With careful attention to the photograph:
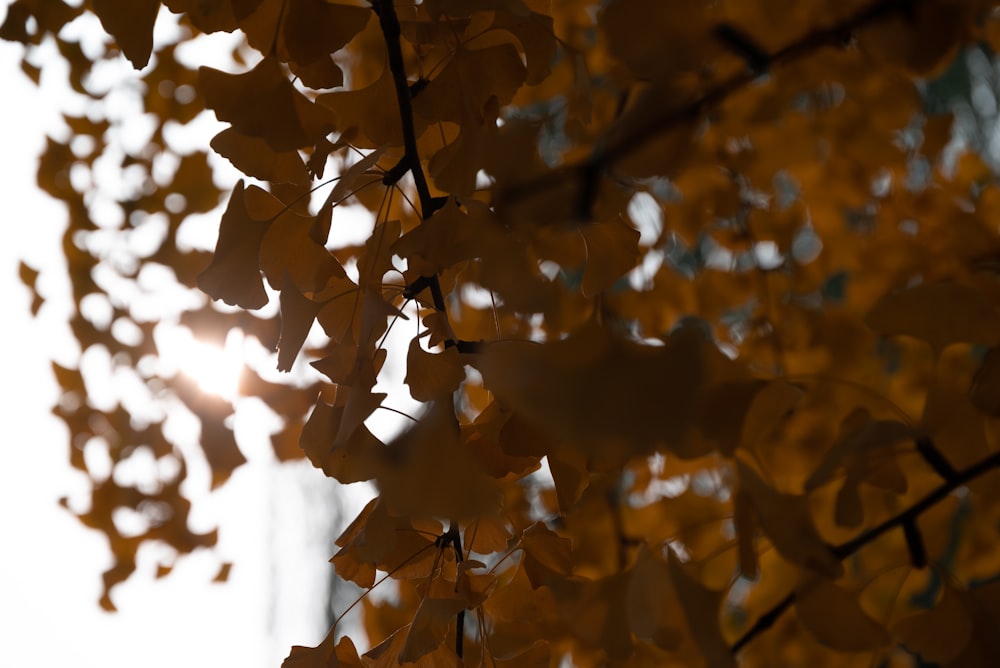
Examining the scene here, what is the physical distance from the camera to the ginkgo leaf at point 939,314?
0.27 meters

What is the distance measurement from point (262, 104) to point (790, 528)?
20cm

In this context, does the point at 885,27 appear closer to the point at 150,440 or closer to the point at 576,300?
the point at 576,300

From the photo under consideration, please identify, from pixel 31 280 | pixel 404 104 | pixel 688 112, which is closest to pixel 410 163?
pixel 404 104

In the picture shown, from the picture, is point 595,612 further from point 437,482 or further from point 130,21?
point 130,21

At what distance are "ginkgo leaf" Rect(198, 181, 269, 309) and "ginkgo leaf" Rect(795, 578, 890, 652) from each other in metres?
0.19

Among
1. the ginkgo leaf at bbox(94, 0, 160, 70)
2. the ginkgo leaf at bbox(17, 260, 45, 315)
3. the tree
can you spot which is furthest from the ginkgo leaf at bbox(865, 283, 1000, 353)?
the ginkgo leaf at bbox(17, 260, 45, 315)

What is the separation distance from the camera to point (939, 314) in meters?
0.28

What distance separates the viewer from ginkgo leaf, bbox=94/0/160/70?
11.4 inches

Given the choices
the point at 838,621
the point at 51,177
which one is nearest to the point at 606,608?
the point at 838,621

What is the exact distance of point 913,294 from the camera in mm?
272

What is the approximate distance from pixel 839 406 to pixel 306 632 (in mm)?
1805

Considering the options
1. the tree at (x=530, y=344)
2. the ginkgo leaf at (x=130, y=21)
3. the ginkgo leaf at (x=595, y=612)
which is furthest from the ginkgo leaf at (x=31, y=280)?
the ginkgo leaf at (x=595, y=612)

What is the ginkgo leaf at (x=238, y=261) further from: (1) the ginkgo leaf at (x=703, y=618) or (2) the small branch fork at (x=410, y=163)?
(1) the ginkgo leaf at (x=703, y=618)

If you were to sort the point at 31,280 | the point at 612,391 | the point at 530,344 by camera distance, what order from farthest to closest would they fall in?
the point at 31,280 < the point at 530,344 < the point at 612,391
